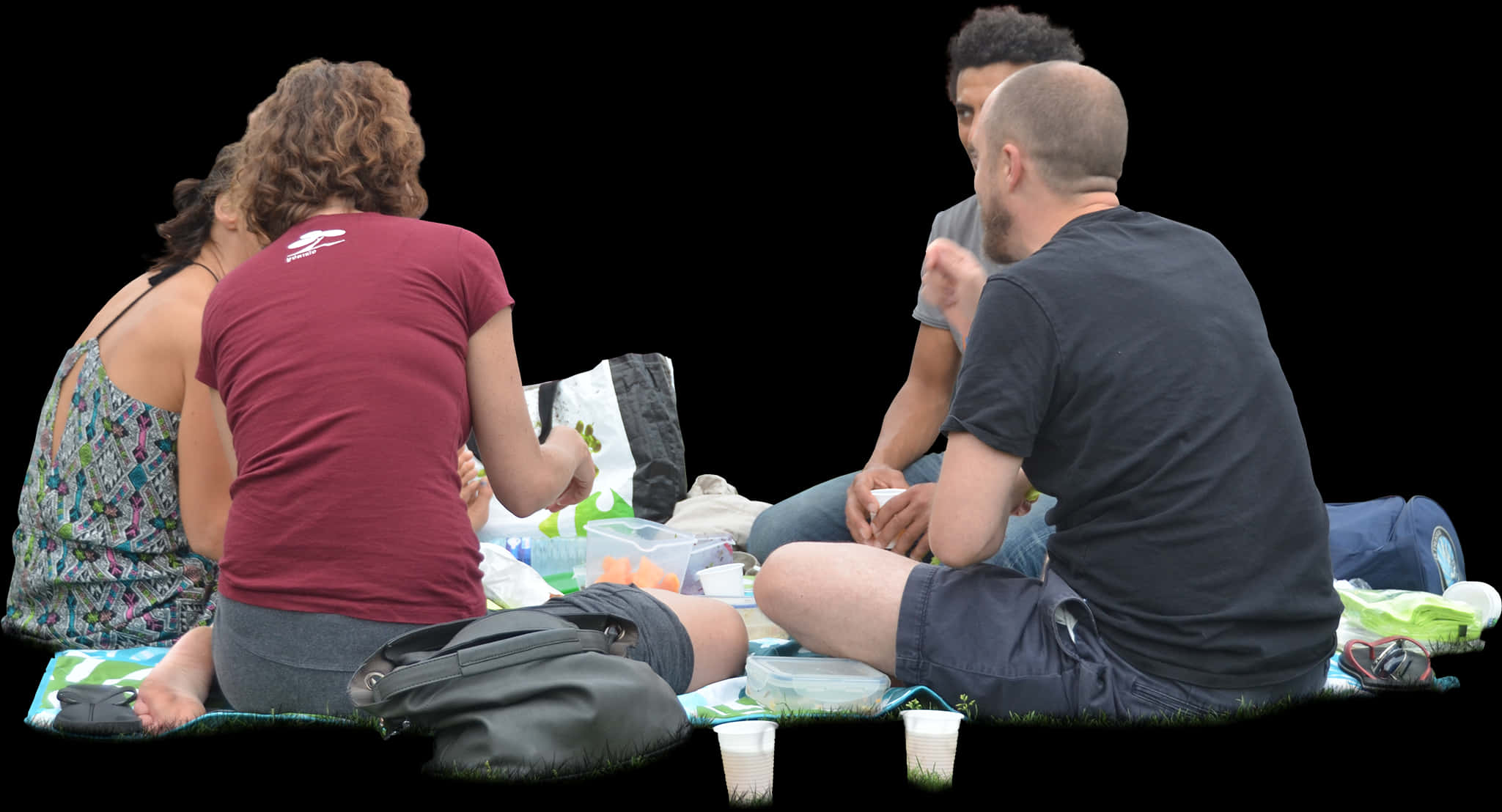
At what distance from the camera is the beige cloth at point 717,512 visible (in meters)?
5.91

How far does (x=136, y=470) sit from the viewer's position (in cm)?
416

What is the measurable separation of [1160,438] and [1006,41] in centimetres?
207

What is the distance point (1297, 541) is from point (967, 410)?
0.86 m

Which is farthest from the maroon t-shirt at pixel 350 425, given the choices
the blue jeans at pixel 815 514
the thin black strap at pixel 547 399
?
the thin black strap at pixel 547 399

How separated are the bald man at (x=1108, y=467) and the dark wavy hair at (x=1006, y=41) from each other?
1.40 metres

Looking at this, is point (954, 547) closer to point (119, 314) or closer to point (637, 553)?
point (637, 553)

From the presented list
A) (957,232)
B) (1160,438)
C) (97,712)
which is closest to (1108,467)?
(1160,438)

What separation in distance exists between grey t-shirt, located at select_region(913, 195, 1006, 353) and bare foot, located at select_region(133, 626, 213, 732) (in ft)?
8.51

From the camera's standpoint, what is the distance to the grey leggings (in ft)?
11.0

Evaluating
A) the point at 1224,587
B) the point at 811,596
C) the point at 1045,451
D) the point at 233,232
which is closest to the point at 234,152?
the point at 233,232

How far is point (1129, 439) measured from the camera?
339 centimetres

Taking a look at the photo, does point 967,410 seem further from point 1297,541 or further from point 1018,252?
point 1297,541

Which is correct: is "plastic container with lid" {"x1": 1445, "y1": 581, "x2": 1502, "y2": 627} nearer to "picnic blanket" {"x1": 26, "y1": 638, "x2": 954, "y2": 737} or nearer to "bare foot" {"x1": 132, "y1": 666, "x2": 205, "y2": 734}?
"picnic blanket" {"x1": 26, "y1": 638, "x2": 954, "y2": 737}

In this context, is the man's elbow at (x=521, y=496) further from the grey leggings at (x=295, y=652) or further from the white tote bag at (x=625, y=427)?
the white tote bag at (x=625, y=427)
